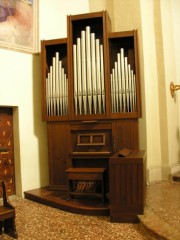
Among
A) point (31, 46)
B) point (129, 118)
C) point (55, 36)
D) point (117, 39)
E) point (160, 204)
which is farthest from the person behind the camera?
point (55, 36)

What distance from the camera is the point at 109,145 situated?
194 inches

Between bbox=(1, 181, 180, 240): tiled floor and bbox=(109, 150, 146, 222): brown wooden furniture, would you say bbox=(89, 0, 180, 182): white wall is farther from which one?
bbox=(109, 150, 146, 222): brown wooden furniture

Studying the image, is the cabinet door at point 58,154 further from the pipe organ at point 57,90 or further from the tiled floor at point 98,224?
the tiled floor at point 98,224

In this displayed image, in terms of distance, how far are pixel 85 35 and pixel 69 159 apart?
231 centimetres

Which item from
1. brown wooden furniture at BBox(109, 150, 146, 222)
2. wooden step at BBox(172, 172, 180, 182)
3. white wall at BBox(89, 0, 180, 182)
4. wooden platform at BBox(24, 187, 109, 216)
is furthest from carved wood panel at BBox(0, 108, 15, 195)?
wooden step at BBox(172, 172, 180, 182)

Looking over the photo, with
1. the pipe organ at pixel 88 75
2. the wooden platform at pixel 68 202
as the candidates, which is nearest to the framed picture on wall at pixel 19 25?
the pipe organ at pixel 88 75

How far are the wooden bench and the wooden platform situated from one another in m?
0.13

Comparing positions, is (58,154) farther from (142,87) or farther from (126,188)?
(142,87)

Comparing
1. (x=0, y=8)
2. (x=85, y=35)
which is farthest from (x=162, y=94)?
(x=0, y=8)

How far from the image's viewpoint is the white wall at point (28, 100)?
5262 mm

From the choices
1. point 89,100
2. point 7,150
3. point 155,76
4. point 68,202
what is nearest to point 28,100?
point 7,150

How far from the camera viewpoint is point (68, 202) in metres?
4.50

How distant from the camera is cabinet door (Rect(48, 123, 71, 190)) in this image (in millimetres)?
5215

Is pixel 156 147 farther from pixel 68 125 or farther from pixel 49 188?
pixel 49 188
